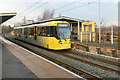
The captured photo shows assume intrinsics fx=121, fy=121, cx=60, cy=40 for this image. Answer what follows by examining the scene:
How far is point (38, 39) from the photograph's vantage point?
14.9 meters

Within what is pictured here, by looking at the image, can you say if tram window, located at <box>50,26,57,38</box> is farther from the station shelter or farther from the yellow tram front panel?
the station shelter

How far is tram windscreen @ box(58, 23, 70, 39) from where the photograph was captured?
39.6 ft

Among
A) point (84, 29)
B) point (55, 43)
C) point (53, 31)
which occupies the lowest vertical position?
point (55, 43)

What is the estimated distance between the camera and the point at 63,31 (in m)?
12.3

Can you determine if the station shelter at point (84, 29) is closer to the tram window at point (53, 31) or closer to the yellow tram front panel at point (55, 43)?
the tram window at point (53, 31)

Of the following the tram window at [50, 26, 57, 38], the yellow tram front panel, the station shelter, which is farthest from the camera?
the station shelter

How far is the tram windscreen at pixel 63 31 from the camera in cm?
1208

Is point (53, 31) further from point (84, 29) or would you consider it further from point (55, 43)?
point (84, 29)

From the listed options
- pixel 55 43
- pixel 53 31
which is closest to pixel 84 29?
pixel 53 31

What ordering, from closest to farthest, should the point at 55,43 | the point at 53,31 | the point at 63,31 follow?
1. the point at 55,43
2. the point at 53,31
3. the point at 63,31

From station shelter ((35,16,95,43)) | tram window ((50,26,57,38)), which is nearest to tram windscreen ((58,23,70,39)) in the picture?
tram window ((50,26,57,38))

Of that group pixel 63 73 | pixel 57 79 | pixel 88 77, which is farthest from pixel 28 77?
pixel 88 77

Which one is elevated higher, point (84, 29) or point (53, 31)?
point (84, 29)

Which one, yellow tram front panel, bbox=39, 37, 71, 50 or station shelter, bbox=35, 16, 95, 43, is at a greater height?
station shelter, bbox=35, 16, 95, 43
